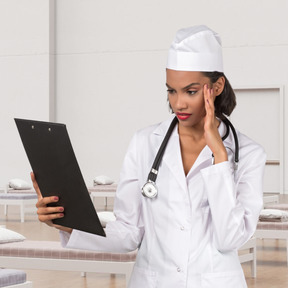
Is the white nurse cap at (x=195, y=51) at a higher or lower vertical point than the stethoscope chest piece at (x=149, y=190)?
higher

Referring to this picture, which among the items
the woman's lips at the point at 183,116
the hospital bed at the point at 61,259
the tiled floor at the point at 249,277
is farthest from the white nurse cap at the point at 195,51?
the tiled floor at the point at 249,277

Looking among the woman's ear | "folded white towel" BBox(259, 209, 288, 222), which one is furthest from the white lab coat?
"folded white towel" BBox(259, 209, 288, 222)

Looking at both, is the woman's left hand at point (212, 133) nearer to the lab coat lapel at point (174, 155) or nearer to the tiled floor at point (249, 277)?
the lab coat lapel at point (174, 155)

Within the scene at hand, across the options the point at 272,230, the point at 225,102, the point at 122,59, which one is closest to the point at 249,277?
the point at 272,230

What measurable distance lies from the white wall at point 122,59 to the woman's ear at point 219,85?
14.5 metres

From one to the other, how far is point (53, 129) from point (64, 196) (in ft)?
0.55

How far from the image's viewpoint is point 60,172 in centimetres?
167

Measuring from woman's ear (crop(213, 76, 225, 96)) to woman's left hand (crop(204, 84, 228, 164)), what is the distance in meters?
0.06

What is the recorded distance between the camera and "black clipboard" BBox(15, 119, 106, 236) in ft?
5.36

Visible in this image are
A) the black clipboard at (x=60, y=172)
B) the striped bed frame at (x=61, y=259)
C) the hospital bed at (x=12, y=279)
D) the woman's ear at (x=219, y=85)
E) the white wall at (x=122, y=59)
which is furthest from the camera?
the white wall at (x=122, y=59)

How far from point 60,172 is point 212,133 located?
1.16 feet

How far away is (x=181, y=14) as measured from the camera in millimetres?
16938

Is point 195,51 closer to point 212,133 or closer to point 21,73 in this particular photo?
point 212,133

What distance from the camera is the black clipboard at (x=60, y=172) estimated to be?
1.63 meters
